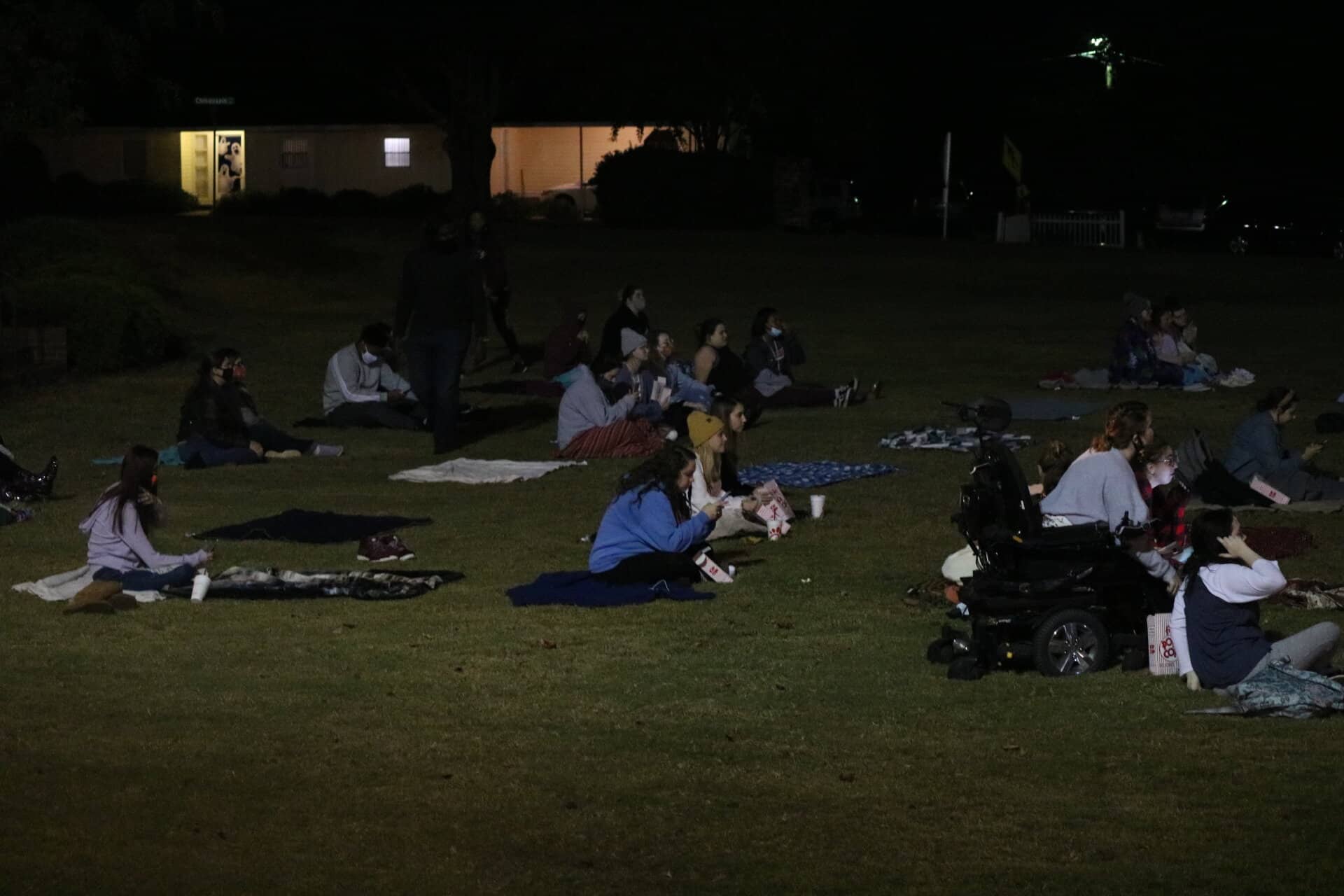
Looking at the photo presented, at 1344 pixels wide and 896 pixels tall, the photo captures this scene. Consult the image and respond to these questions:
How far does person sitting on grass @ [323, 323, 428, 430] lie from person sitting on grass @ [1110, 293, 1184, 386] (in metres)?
8.34

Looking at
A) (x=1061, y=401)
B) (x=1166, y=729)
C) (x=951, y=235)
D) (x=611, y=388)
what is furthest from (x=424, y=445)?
(x=951, y=235)

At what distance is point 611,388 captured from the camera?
19.2 m

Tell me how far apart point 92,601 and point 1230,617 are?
6.41m

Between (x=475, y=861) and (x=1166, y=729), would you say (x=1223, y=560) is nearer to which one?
(x=1166, y=729)

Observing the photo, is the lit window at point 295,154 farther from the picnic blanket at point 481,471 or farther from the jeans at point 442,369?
the picnic blanket at point 481,471

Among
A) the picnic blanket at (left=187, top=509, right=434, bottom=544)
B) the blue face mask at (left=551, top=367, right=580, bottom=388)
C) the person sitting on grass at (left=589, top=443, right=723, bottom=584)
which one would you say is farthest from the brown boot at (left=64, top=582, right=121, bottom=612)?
the blue face mask at (left=551, top=367, right=580, bottom=388)

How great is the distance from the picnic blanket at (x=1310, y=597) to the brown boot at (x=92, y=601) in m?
6.75

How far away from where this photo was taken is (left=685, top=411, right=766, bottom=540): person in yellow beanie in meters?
13.9

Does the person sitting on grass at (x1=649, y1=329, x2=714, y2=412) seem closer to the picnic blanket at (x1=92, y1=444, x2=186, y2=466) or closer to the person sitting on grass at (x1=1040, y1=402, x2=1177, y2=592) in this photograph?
the picnic blanket at (x1=92, y1=444, x2=186, y2=466)

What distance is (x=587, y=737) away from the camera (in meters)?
9.08

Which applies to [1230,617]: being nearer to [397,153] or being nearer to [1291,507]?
[1291,507]

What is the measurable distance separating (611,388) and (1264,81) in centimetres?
3933

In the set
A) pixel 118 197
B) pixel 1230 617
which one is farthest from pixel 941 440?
pixel 118 197

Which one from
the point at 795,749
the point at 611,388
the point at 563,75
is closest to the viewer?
the point at 795,749
